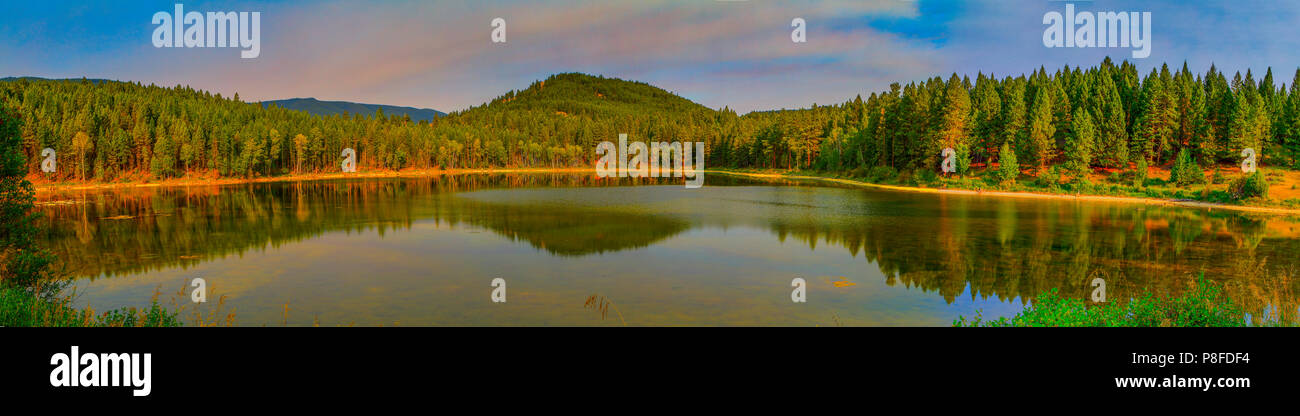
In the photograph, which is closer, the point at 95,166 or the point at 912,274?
the point at 912,274

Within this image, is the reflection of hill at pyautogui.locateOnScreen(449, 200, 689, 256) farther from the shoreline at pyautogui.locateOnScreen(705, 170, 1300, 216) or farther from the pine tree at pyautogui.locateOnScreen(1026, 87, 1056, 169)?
the pine tree at pyautogui.locateOnScreen(1026, 87, 1056, 169)

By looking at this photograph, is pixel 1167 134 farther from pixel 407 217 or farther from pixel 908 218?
pixel 407 217

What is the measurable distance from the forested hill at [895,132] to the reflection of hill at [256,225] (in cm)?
4788

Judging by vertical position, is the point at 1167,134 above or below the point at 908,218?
above

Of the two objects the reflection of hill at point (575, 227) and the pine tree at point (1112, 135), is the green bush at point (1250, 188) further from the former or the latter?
the reflection of hill at point (575, 227)

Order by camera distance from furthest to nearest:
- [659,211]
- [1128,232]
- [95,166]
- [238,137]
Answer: [238,137] → [95,166] → [659,211] → [1128,232]

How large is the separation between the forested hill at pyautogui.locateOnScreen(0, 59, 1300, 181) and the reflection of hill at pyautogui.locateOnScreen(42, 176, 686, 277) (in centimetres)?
4788

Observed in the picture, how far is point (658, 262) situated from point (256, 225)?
28.6m

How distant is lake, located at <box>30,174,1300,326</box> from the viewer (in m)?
19.5
